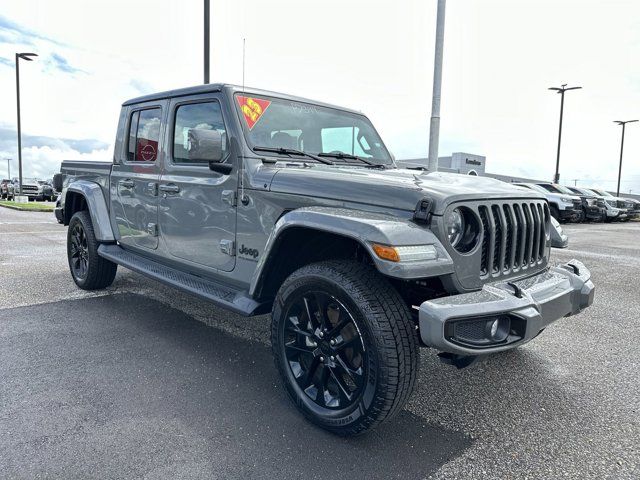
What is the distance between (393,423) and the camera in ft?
8.66

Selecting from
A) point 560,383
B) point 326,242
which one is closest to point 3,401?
point 326,242

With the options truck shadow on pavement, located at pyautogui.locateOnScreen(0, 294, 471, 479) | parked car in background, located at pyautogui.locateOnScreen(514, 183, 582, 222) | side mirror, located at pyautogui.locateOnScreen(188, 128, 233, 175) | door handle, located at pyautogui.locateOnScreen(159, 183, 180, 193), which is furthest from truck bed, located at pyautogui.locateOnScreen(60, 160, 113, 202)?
parked car in background, located at pyautogui.locateOnScreen(514, 183, 582, 222)

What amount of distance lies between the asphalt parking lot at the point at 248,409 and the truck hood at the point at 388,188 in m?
1.23

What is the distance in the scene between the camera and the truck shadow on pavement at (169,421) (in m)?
2.23

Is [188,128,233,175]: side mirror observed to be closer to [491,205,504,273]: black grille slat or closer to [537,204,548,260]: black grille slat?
[491,205,504,273]: black grille slat

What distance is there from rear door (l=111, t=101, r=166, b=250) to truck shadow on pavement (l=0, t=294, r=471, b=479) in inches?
40.3

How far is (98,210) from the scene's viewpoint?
16.1 feet

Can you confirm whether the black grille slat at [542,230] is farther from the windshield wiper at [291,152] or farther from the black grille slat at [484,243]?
the windshield wiper at [291,152]

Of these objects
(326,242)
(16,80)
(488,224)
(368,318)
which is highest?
(16,80)

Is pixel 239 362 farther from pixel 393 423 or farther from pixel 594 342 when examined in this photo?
pixel 594 342

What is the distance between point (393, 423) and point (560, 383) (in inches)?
52.9

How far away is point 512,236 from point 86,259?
4.52 meters

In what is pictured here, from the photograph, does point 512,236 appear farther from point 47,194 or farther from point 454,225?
point 47,194

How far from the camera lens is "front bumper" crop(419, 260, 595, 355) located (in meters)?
2.14
